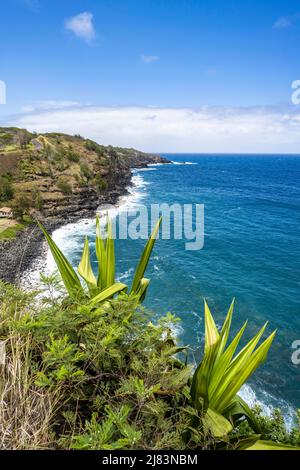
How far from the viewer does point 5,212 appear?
102 ft

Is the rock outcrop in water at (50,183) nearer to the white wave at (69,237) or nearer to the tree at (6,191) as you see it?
the tree at (6,191)

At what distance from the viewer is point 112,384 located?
94.4 inches

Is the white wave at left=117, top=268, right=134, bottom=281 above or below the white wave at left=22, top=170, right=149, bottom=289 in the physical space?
below

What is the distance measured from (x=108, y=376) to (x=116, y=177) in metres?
59.7

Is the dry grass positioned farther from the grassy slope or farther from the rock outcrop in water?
the grassy slope

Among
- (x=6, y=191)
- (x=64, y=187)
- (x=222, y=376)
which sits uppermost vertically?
(x=64, y=187)

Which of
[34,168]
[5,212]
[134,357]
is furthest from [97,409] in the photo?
[34,168]

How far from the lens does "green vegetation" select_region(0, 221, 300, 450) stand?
2.04 m

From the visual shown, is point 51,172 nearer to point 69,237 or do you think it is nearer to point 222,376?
point 69,237

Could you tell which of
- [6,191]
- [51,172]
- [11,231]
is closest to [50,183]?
[51,172]
